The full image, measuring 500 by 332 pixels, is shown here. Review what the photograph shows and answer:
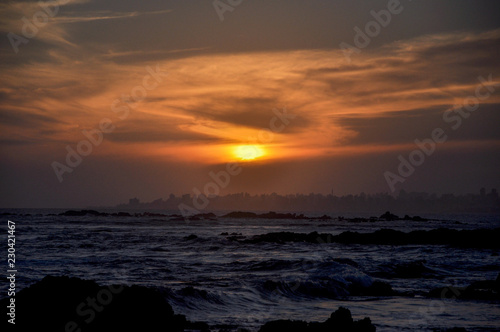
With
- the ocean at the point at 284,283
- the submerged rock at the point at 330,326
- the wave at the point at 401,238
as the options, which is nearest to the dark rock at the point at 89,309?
the ocean at the point at 284,283

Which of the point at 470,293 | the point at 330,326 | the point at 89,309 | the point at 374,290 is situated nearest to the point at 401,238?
the point at 374,290

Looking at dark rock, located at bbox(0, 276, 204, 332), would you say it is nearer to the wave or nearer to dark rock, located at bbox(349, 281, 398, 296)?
dark rock, located at bbox(349, 281, 398, 296)

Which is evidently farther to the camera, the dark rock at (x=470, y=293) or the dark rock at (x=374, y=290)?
the dark rock at (x=374, y=290)

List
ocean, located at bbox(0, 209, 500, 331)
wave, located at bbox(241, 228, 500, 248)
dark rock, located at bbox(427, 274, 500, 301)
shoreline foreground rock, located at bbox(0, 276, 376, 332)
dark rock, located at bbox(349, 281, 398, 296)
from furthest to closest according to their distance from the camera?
wave, located at bbox(241, 228, 500, 248), dark rock, located at bbox(349, 281, 398, 296), dark rock, located at bbox(427, 274, 500, 301), ocean, located at bbox(0, 209, 500, 331), shoreline foreground rock, located at bbox(0, 276, 376, 332)

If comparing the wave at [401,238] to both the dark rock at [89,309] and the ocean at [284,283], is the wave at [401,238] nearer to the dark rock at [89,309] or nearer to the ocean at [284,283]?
the ocean at [284,283]

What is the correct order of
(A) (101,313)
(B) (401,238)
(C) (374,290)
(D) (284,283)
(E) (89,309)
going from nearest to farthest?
(A) (101,313)
(E) (89,309)
(C) (374,290)
(D) (284,283)
(B) (401,238)

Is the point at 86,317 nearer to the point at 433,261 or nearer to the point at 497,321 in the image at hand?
the point at 497,321

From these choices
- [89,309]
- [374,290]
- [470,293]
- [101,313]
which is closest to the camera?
[101,313]

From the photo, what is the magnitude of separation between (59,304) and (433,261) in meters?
24.0

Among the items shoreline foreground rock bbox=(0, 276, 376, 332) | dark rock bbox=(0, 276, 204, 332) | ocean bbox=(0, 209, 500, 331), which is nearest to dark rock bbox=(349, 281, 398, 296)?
ocean bbox=(0, 209, 500, 331)

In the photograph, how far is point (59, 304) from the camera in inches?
422

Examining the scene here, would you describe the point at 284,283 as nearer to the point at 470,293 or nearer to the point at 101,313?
the point at 470,293

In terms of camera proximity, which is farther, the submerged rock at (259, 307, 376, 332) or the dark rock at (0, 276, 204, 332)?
the dark rock at (0, 276, 204, 332)

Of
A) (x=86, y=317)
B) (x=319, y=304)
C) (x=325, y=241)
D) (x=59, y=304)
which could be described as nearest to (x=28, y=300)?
(x=59, y=304)
